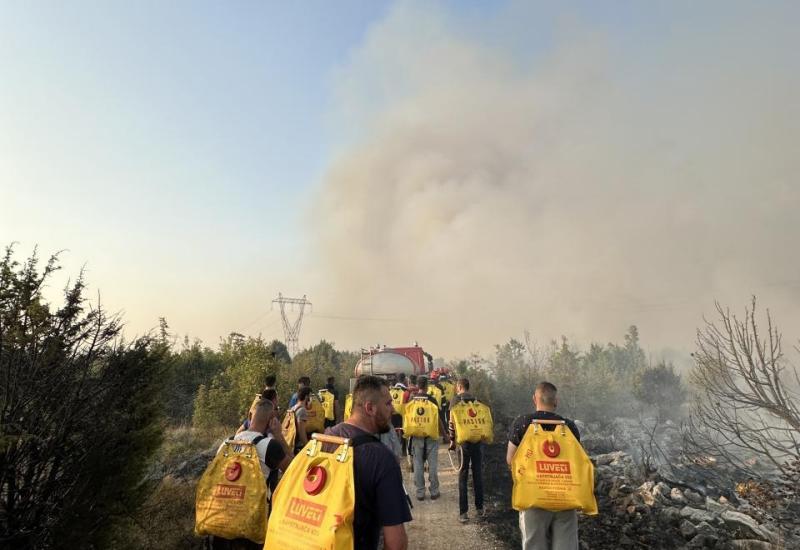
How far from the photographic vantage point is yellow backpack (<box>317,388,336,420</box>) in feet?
30.8

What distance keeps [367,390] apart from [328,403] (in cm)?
735

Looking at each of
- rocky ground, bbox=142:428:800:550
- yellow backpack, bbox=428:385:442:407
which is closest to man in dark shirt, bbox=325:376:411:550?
rocky ground, bbox=142:428:800:550

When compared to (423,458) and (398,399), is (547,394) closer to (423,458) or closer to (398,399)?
(423,458)

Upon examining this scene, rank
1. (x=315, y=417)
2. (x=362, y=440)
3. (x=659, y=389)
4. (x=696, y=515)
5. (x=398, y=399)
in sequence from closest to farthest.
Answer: (x=362, y=440), (x=696, y=515), (x=315, y=417), (x=398, y=399), (x=659, y=389)

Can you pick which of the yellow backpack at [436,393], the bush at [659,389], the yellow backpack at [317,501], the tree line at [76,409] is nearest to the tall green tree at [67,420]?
the tree line at [76,409]

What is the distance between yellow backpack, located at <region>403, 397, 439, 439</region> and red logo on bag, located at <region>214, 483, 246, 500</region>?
4.61 m

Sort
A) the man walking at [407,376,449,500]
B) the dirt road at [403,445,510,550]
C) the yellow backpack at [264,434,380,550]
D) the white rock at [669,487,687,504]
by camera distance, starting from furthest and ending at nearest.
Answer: the man walking at [407,376,449,500]
the white rock at [669,487,687,504]
the dirt road at [403,445,510,550]
the yellow backpack at [264,434,380,550]

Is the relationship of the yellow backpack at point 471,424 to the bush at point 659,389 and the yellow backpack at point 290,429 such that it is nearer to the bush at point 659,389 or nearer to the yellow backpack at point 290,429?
the yellow backpack at point 290,429

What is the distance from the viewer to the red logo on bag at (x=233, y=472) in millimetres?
3635

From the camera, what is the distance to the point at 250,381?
14078mm

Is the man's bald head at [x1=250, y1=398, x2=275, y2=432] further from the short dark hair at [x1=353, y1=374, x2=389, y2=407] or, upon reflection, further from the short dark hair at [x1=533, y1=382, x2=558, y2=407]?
the short dark hair at [x1=533, y1=382, x2=558, y2=407]

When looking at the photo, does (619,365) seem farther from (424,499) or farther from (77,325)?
(77,325)

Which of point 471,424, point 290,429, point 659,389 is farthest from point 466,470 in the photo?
point 659,389

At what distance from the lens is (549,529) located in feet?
14.1
